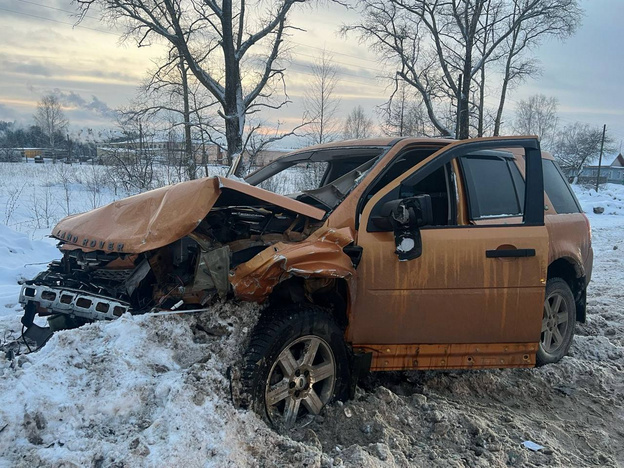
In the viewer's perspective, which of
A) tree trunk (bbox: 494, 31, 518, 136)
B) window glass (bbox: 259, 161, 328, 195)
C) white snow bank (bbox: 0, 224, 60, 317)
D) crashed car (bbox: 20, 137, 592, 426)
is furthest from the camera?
tree trunk (bbox: 494, 31, 518, 136)

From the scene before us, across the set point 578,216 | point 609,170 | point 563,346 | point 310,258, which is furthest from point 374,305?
point 609,170

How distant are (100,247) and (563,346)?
4162 mm

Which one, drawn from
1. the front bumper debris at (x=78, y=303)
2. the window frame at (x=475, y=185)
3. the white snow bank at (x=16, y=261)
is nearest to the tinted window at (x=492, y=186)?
the window frame at (x=475, y=185)

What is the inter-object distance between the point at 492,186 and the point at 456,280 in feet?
3.62

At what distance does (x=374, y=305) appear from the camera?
3.28 meters

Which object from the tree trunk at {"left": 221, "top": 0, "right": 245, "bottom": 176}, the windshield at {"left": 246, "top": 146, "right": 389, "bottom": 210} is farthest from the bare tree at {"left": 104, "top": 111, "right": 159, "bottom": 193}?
the windshield at {"left": 246, "top": 146, "right": 389, "bottom": 210}

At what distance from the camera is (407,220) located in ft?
10.2

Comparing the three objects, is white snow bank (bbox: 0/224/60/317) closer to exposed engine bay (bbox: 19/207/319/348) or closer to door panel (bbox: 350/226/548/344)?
exposed engine bay (bbox: 19/207/319/348)

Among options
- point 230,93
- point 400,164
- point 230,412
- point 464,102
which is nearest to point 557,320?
point 400,164

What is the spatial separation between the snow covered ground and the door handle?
3.81 ft

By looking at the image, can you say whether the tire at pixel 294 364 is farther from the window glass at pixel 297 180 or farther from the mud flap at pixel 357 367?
the window glass at pixel 297 180

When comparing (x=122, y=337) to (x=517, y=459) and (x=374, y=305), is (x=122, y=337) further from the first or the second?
(x=517, y=459)

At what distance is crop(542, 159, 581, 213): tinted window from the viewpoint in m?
4.57

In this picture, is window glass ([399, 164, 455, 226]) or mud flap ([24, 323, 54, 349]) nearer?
mud flap ([24, 323, 54, 349])
